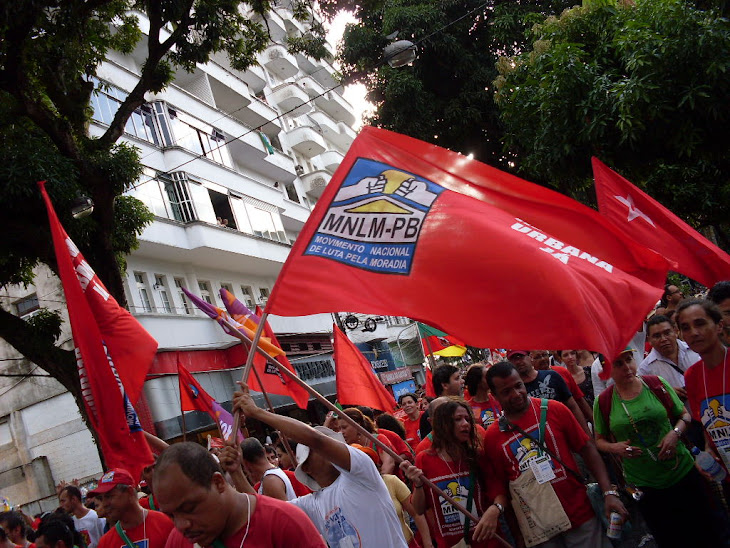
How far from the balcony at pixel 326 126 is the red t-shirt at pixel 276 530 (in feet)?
133

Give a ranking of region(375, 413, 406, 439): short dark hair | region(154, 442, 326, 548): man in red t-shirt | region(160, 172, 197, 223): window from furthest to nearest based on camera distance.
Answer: region(160, 172, 197, 223): window → region(375, 413, 406, 439): short dark hair → region(154, 442, 326, 548): man in red t-shirt

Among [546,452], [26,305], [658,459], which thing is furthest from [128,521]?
[26,305]

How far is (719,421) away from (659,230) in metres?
1.70

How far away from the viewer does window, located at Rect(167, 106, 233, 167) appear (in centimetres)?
2250

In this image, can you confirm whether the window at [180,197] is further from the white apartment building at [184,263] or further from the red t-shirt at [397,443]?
the red t-shirt at [397,443]

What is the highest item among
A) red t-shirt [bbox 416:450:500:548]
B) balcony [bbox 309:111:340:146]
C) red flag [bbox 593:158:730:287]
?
balcony [bbox 309:111:340:146]

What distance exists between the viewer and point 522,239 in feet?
11.9

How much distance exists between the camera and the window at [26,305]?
18.5m

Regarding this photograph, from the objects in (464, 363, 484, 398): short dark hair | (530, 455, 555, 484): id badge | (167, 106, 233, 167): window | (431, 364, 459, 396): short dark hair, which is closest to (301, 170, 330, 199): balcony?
(167, 106, 233, 167): window

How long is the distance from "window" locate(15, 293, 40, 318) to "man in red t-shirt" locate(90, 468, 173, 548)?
1569 centimetres

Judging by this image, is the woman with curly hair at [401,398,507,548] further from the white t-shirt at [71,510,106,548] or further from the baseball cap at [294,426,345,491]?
the white t-shirt at [71,510,106,548]

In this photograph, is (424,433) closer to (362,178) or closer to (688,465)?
(688,465)

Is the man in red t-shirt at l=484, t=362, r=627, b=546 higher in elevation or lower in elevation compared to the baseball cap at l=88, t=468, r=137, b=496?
lower

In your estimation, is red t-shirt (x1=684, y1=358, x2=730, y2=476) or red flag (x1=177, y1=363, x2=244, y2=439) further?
red flag (x1=177, y1=363, x2=244, y2=439)
